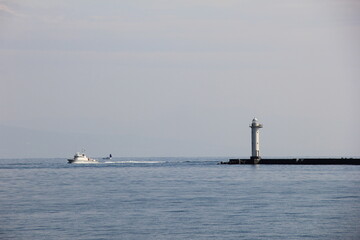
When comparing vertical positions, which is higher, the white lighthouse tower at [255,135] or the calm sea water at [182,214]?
the white lighthouse tower at [255,135]

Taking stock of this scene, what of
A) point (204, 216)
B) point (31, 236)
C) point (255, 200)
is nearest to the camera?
point (31, 236)

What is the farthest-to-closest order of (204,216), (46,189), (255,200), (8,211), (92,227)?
1. (46,189)
2. (255,200)
3. (8,211)
4. (204,216)
5. (92,227)

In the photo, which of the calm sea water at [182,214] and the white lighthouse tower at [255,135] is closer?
the calm sea water at [182,214]

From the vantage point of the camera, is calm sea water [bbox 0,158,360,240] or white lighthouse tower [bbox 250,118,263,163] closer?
calm sea water [bbox 0,158,360,240]

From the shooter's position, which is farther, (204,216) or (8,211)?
(8,211)

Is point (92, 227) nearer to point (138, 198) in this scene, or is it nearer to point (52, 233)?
point (52, 233)

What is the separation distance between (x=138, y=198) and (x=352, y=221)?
2490 centimetres

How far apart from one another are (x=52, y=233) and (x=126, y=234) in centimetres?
444

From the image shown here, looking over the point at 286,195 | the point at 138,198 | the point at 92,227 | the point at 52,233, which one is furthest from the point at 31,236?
the point at 286,195

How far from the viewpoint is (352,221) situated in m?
45.9

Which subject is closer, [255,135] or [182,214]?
[182,214]

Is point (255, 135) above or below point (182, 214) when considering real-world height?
above

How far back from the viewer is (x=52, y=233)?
41875 millimetres

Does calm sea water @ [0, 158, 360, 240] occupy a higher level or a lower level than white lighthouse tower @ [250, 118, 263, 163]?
lower
